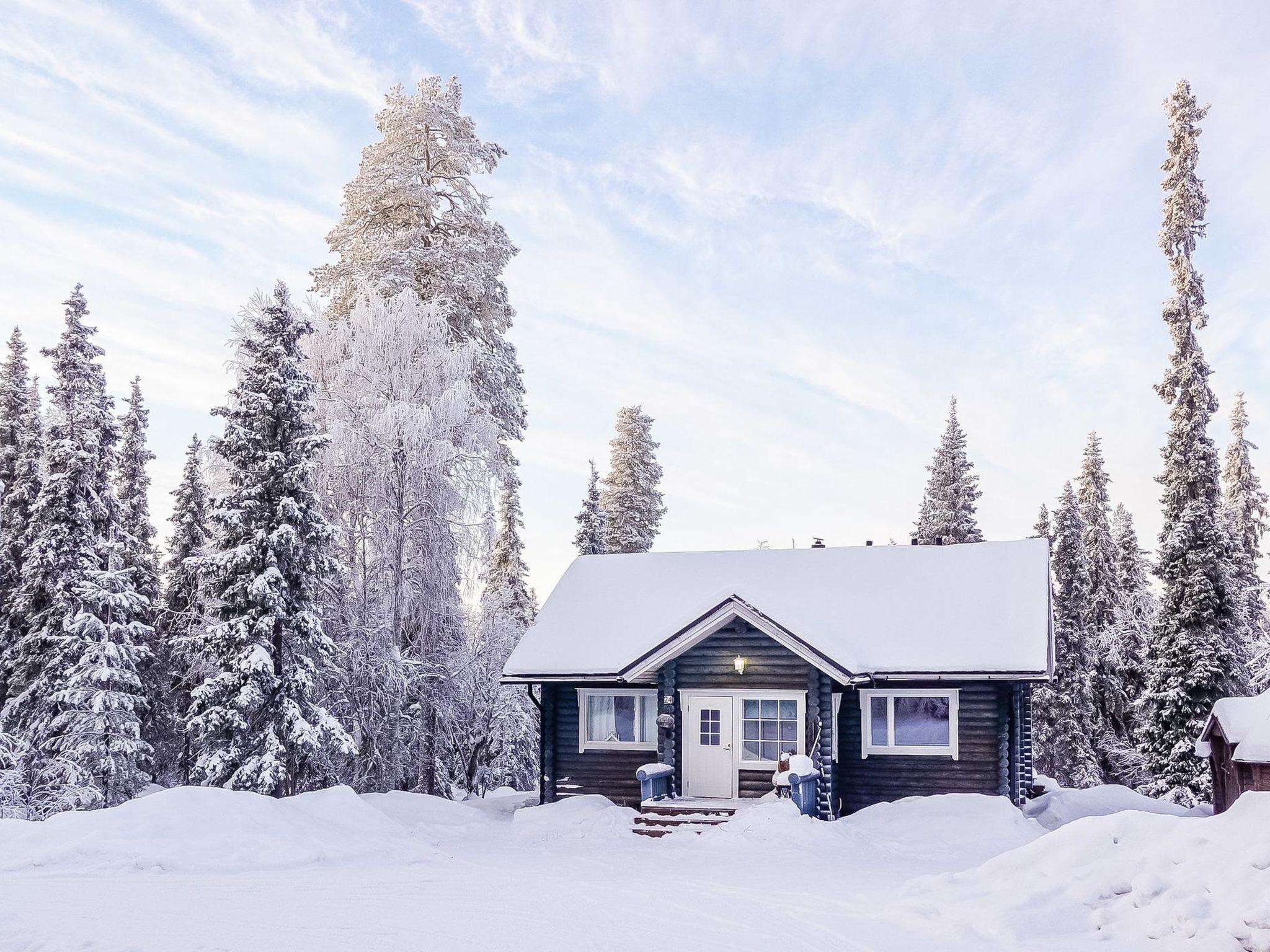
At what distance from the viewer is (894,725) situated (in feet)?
66.6

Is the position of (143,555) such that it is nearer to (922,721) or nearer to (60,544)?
(60,544)

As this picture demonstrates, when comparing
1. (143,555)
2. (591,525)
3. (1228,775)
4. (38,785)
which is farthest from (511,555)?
(1228,775)

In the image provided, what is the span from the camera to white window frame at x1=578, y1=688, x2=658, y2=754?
2152cm

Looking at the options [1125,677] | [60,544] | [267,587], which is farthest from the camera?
[1125,677]

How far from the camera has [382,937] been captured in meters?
9.55

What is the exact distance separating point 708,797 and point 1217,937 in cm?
1256

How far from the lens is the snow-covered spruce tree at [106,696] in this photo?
80.0 feet

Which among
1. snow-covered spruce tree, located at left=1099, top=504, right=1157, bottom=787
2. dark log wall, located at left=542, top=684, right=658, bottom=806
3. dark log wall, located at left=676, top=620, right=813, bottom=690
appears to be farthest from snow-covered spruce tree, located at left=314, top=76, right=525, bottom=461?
snow-covered spruce tree, located at left=1099, top=504, right=1157, bottom=787

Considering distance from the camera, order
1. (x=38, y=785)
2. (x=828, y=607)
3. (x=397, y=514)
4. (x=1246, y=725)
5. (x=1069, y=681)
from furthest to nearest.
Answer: (x=1069, y=681) < (x=38, y=785) < (x=397, y=514) < (x=828, y=607) < (x=1246, y=725)

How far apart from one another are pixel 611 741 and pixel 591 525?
17.4 m

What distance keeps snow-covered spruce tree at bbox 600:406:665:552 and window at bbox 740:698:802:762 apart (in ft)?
67.7

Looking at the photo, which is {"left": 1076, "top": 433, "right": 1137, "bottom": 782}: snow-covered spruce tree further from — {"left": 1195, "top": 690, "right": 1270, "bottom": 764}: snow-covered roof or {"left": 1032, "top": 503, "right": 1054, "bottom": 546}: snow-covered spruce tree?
{"left": 1195, "top": 690, "right": 1270, "bottom": 764}: snow-covered roof

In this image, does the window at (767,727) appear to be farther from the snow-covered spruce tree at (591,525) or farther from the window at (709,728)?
the snow-covered spruce tree at (591,525)

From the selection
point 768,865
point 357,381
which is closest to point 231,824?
point 768,865
